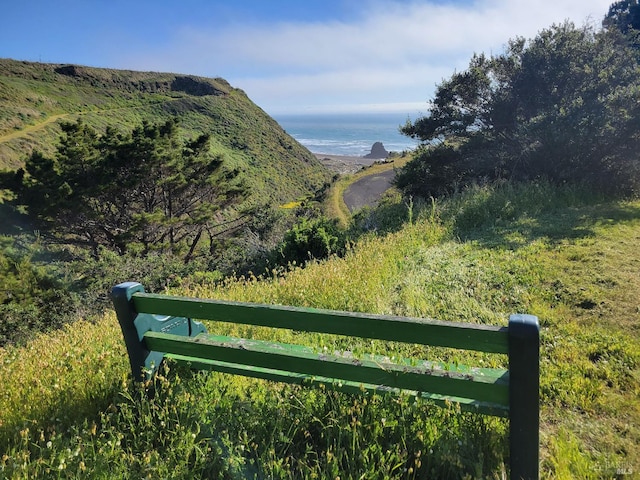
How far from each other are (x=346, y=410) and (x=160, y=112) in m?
91.5

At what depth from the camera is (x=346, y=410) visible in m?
2.33

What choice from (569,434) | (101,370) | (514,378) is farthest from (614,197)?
(101,370)

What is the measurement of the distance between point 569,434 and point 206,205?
2657 cm

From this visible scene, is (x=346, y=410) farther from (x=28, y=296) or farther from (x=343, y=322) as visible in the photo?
(x=28, y=296)

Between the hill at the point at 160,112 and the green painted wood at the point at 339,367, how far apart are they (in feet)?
172

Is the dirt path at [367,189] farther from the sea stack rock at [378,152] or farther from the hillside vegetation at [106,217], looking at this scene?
the sea stack rock at [378,152]

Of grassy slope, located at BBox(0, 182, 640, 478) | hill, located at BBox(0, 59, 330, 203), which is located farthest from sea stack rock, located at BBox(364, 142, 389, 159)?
grassy slope, located at BBox(0, 182, 640, 478)

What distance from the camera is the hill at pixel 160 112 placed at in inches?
2245

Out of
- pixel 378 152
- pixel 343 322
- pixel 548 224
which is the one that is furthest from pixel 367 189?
pixel 378 152

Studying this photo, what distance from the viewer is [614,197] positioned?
9148 millimetres

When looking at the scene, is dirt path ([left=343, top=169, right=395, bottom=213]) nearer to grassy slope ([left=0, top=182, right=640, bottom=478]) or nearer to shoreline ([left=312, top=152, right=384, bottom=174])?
grassy slope ([left=0, top=182, right=640, bottom=478])

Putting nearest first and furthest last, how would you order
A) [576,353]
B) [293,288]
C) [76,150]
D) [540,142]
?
[576,353]
[293,288]
[540,142]
[76,150]

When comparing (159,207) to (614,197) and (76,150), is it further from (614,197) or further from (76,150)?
(614,197)

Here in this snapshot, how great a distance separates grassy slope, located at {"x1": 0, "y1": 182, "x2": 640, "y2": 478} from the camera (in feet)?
6.97
